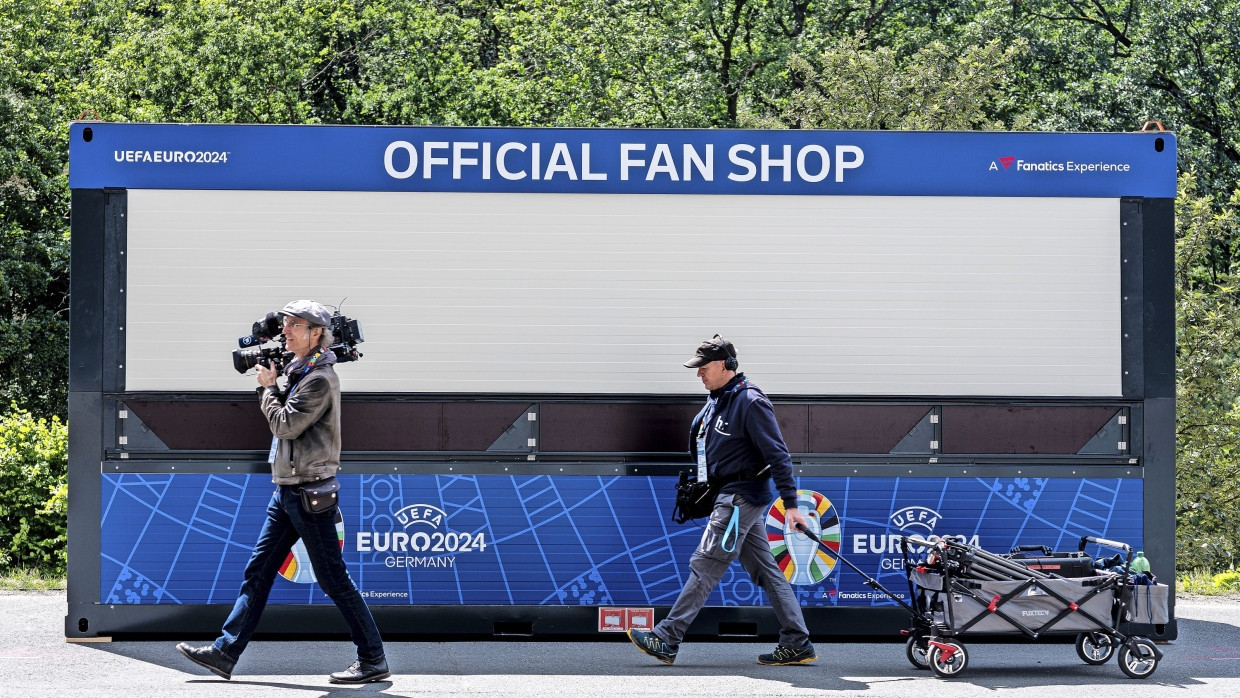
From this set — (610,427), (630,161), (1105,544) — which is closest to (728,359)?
(610,427)

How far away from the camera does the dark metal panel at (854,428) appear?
6.77 meters

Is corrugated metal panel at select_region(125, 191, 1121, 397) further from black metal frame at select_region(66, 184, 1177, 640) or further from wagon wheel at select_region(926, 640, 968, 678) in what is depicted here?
wagon wheel at select_region(926, 640, 968, 678)

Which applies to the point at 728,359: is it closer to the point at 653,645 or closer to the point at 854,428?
the point at 854,428

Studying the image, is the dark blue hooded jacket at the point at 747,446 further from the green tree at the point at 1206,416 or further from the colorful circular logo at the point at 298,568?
the green tree at the point at 1206,416

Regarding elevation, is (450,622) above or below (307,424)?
below

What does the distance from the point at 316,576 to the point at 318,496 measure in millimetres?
399

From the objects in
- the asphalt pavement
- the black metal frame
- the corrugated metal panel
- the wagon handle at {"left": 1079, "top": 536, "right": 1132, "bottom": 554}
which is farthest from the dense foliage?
the asphalt pavement

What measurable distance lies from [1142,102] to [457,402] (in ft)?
59.5

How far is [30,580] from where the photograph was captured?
28.8ft

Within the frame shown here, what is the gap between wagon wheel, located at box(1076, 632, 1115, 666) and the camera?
21.5 ft

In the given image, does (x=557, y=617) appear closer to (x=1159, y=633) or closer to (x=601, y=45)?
Result: (x=1159, y=633)

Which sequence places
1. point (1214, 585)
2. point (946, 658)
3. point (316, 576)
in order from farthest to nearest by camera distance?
point (1214, 585) < point (946, 658) < point (316, 576)

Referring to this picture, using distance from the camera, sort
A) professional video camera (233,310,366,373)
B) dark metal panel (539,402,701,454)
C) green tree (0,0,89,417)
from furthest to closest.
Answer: green tree (0,0,89,417) < dark metal panel (539,402,701,454) < professional video camera (233,310,366,373)

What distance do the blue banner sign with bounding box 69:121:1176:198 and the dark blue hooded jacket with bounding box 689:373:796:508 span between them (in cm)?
117
